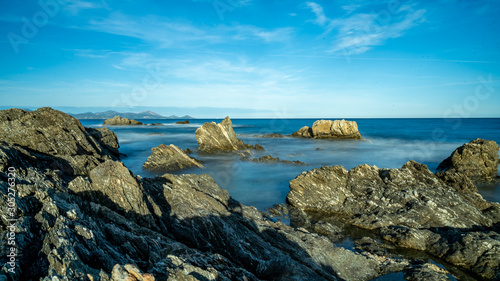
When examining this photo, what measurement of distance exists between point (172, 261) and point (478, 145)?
102ft

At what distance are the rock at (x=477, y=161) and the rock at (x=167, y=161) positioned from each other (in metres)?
25.9

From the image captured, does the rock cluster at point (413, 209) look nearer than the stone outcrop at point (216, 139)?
Yes

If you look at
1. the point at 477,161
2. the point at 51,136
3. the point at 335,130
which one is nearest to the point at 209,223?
the point at 51,136

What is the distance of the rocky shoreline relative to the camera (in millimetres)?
5148

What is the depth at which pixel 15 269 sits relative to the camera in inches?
166

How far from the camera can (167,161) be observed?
2800 centimetres

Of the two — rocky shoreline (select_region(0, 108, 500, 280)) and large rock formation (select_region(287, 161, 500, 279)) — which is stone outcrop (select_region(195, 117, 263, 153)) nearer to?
rocky shoreline (select_region(0, 108, 500, 280))

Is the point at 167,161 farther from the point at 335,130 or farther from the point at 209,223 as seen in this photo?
the point at 335,130

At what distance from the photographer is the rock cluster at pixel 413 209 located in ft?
34.0

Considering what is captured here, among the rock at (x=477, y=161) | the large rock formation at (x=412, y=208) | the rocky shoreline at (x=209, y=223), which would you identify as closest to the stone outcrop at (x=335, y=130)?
the rock at (x=477, y=161)

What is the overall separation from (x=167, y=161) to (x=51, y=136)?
12038 mm

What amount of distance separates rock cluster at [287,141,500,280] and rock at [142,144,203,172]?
15101mm

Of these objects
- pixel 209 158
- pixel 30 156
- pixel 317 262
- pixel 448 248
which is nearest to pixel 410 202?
pixel 448 248

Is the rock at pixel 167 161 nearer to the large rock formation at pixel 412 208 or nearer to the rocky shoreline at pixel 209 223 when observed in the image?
the rocky shoreline at pixel 209 223
